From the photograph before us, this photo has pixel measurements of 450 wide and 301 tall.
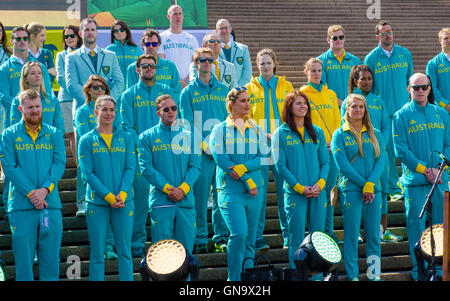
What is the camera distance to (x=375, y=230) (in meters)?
8.75

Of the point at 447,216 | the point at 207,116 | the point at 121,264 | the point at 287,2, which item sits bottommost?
the point at 121,264

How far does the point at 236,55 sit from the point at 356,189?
3000 millimetres

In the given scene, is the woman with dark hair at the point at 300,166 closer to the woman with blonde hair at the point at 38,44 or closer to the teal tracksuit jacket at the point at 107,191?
the teal tracksuit jacket at the point at 107,191

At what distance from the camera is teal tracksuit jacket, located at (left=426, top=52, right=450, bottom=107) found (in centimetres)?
1090

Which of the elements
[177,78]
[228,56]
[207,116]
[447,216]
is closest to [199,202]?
[207,116]

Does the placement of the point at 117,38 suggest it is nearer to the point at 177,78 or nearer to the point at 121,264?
the point at 177,78

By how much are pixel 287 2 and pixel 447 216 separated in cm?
1162

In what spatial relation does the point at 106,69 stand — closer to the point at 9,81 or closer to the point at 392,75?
the point at 9,81

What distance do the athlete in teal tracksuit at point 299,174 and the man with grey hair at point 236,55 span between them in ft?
7.42

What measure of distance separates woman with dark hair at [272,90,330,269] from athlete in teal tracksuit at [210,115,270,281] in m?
Answer: 0.25

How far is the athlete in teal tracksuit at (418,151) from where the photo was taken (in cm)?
888

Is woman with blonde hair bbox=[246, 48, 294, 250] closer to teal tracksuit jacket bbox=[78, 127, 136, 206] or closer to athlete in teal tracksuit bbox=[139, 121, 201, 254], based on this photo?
athlete in teal tracksuit bbox=[139, 121, 201, 254]

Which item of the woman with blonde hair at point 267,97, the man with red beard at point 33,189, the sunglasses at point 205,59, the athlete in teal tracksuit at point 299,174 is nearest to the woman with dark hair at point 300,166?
the athlete in teal tracksuit at point 299,174

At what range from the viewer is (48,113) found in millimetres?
9188
